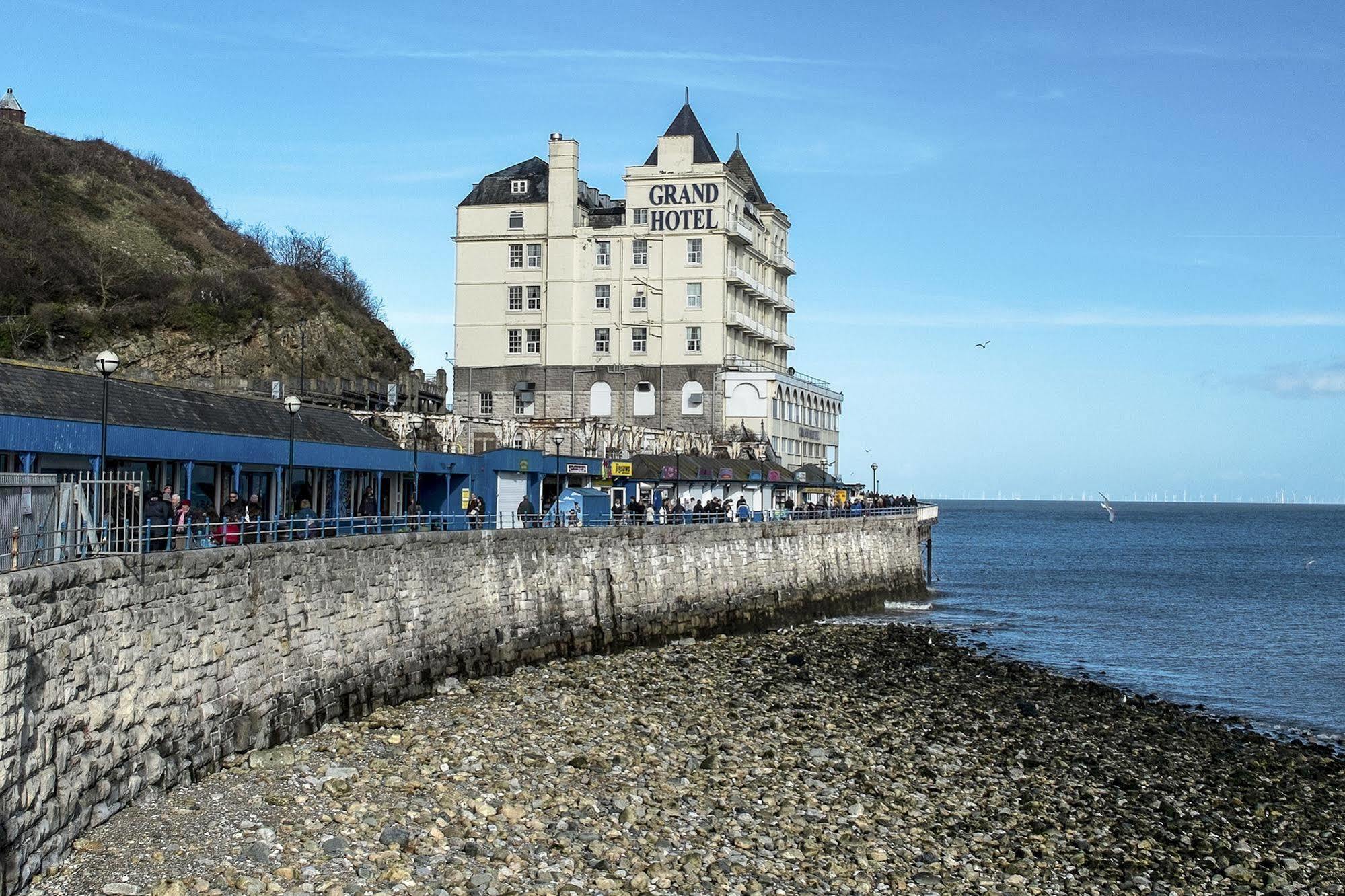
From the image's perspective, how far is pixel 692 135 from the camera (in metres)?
75.0

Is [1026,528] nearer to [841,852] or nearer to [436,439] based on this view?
[436,439]

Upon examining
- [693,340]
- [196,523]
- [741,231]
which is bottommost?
[196,523]

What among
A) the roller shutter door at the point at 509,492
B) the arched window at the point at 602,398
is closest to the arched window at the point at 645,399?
the arched window at the point at 602,398

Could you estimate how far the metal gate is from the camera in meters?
15.5

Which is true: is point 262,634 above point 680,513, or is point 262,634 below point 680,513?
below

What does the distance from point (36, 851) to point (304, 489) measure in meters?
20.3

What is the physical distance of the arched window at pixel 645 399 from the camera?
251ft

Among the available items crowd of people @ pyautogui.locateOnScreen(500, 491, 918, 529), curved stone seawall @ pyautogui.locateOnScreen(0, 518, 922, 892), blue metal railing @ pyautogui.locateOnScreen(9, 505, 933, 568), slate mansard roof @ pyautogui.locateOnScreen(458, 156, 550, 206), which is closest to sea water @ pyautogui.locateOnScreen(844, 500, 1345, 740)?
crowd of people @ pyautogui.locateOnScreen(500, 491, 918, 529)

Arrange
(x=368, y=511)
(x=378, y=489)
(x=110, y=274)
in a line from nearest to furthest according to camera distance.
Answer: (x=368, y=511), (x=378, y=489), (x=110, y=274)

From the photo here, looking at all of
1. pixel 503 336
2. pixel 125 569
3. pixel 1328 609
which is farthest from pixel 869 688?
pixel 503 336

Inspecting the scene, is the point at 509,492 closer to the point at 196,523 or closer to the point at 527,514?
the point at 527,514

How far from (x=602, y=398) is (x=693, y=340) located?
601 centimetres

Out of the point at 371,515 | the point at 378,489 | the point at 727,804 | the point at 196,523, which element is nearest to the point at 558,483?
the point at 378,489

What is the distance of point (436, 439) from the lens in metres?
47.4
